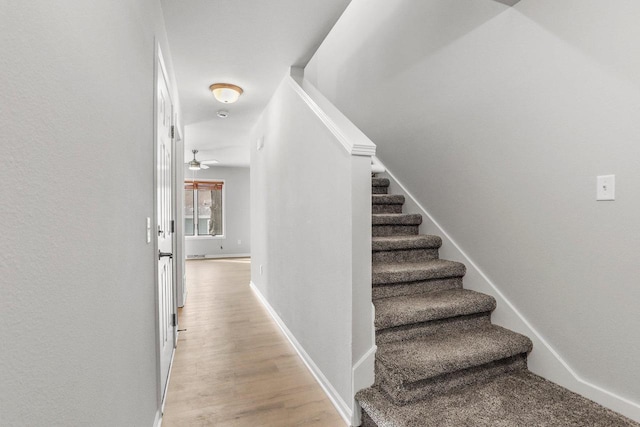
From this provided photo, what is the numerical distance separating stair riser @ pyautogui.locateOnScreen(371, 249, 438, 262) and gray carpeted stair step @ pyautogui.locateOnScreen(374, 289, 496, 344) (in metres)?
0.36

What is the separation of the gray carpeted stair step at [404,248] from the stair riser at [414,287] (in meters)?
0.28

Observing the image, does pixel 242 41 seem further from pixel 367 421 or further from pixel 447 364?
pixel 367 421

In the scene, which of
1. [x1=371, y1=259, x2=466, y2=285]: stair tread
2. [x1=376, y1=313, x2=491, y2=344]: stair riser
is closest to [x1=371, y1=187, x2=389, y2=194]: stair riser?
[x1=371, y1=259, x2=466, y2=285]: stair tread

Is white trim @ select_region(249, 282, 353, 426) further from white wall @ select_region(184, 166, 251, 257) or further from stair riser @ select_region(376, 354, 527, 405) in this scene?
white wall @ select_region(184, 166, 251, 257)

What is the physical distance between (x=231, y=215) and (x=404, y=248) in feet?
22.7

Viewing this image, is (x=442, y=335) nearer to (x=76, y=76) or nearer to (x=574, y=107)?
(x=574, y=107)

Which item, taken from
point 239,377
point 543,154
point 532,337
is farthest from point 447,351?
point 239,377

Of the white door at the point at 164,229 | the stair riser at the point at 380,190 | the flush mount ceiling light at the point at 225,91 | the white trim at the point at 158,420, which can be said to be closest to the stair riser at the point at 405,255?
the stair riser at the point at 380,190

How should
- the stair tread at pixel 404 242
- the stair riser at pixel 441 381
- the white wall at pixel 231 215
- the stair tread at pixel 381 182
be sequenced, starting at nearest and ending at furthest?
the stair riser at pixel 441 381, the stair tread at pixel 404 242, the stair tread at pixel 381 182, the white wall at pixel 231 215

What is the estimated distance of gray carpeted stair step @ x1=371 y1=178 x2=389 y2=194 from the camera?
3.34 meters

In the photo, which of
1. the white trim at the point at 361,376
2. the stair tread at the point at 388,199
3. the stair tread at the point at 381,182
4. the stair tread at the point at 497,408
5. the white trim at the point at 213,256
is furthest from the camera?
the white trim at the point at 213,256

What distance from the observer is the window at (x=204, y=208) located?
849 cm

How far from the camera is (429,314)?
6.53 feet

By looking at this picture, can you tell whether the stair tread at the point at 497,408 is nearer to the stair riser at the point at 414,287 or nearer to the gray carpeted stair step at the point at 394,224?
the stair riser at the point at 414,287
